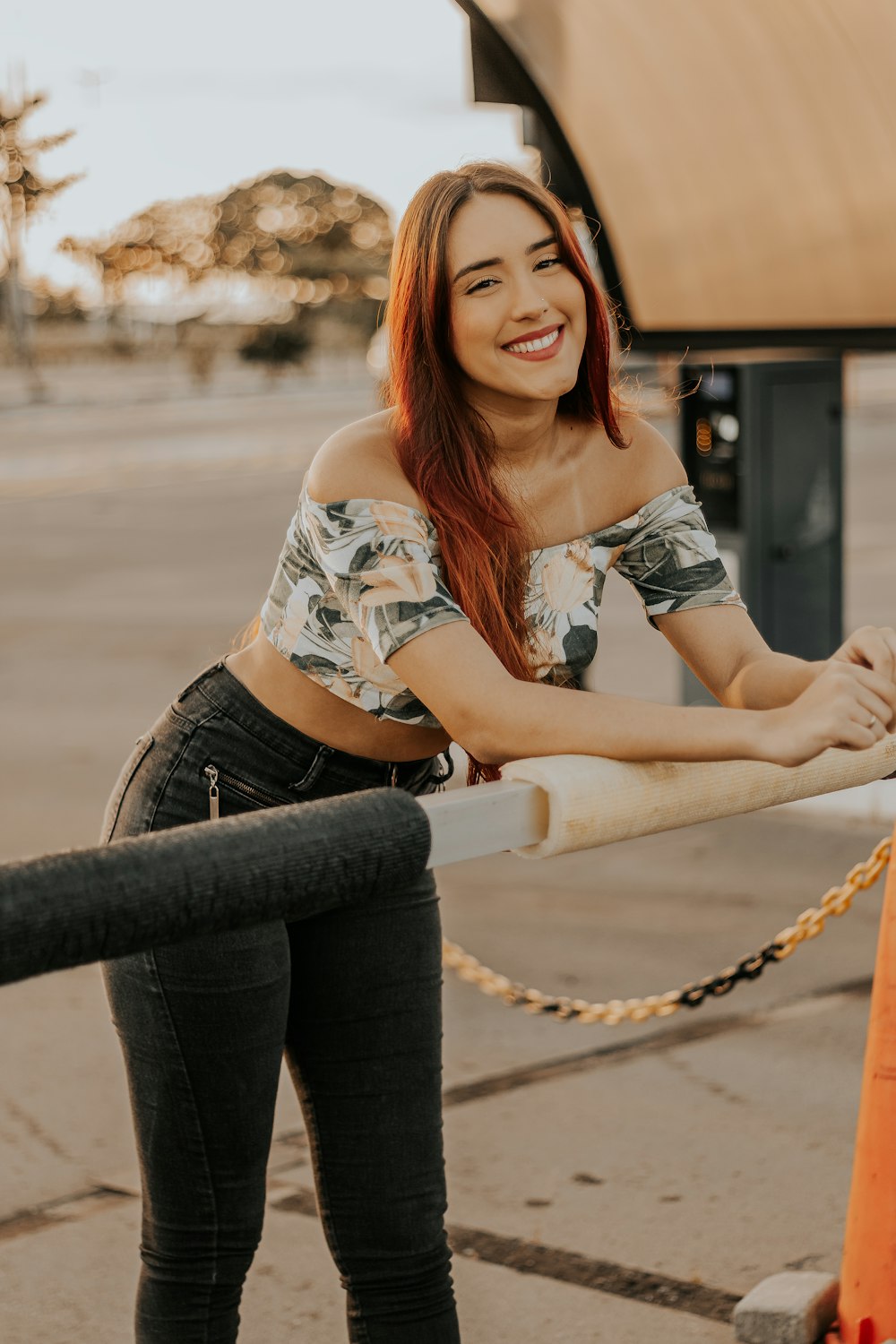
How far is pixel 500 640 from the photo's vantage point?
209 centimetres

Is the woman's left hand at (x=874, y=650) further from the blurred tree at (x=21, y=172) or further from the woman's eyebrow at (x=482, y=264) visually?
the blurred tree at (x=21, y=172)

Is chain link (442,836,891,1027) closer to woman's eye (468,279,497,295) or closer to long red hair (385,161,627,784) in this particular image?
long red hair (385,161,627,784)

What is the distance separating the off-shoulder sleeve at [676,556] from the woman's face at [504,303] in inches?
8.6

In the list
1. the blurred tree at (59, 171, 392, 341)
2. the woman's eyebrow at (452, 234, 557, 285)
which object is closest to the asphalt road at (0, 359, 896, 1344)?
the woman's eyebrow at (452, 234, 557, 285)

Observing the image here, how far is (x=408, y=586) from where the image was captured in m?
1.95

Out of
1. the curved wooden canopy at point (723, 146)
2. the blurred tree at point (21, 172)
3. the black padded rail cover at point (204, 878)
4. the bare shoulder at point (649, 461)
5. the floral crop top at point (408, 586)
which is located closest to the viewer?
the black padded rail cover at point (204, 878)

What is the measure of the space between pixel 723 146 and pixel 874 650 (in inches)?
195

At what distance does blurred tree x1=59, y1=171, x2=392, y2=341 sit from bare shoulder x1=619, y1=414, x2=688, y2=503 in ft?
170

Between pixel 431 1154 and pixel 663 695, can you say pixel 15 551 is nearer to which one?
pixel 663 695

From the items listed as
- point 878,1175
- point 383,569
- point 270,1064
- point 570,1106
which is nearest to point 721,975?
point 878,1175

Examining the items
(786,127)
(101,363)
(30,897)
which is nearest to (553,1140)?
(30,897)

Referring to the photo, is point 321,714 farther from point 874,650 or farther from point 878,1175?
point 878,1175

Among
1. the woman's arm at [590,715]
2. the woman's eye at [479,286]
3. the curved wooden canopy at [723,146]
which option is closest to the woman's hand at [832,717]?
the woman's arm at [590,715]

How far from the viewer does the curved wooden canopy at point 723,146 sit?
6102mm
